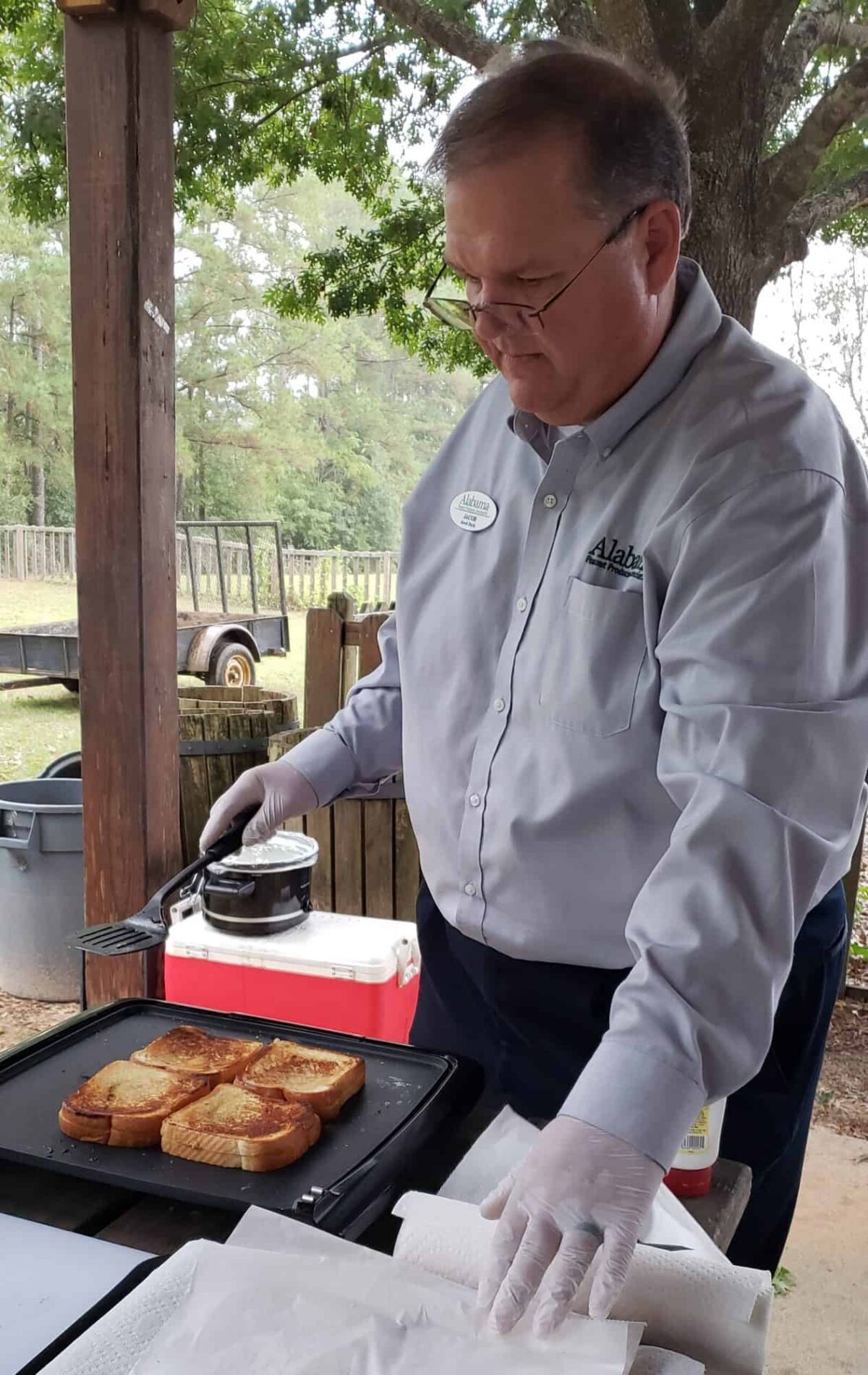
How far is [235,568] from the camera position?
1781cm

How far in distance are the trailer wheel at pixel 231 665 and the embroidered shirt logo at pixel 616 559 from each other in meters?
7.94

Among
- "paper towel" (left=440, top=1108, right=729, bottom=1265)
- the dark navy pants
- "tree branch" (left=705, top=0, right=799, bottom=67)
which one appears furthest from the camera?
"tree branch" (left=705, top=0, right=799, bottom=67)

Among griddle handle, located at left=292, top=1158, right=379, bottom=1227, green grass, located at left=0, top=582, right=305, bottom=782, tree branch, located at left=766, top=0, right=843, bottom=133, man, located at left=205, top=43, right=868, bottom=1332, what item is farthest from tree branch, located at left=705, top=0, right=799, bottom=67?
griddle handle, located at left=292, top=1158, right=379, bottom=1227

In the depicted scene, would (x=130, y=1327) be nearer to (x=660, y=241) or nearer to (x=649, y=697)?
(x=649, y=697)

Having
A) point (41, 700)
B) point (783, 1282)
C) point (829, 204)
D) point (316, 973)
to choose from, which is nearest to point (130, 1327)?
point (316, 973)

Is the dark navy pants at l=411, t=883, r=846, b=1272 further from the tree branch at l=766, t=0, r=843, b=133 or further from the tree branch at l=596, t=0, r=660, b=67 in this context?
the tree branch at l=766, t=0, r=843, b=133

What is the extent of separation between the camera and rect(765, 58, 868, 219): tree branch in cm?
452

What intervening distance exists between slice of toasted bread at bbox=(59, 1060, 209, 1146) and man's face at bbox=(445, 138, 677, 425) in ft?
3.02

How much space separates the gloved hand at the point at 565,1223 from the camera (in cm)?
90

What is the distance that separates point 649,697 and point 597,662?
0.09 metres

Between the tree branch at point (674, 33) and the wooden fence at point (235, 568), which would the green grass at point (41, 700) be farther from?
the tree branch at point (674, 33)

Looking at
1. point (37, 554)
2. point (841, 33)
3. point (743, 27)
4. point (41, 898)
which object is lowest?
point (41, 898)

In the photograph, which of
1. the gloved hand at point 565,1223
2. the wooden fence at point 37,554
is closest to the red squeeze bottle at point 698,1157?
the gloved hand at point 565,1223

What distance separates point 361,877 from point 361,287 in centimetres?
458
